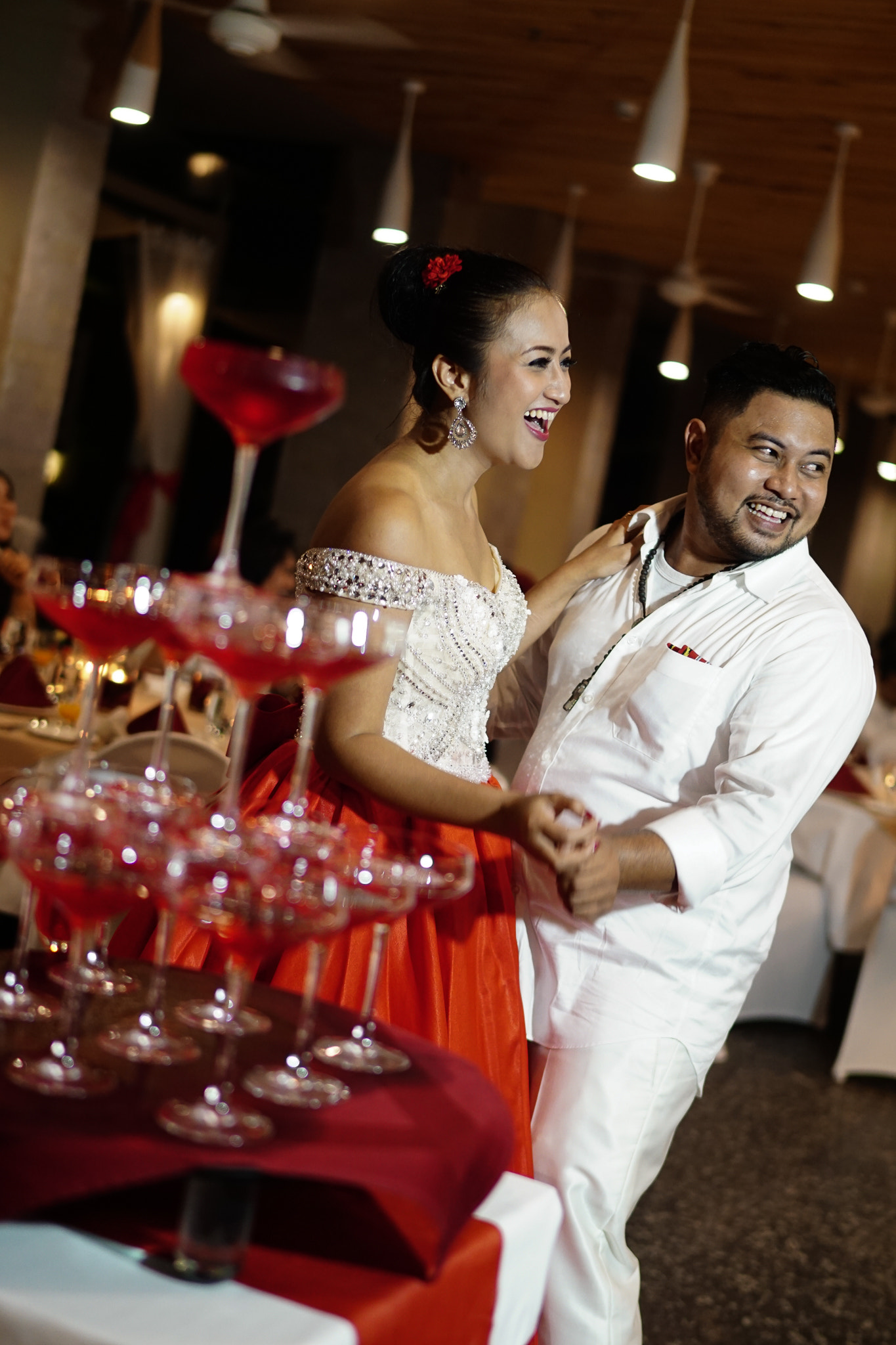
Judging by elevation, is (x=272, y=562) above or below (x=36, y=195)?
below

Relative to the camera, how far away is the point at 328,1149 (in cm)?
116

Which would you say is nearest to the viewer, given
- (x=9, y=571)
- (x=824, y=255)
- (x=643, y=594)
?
(x=643, y=594)

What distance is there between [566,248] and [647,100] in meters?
1.95

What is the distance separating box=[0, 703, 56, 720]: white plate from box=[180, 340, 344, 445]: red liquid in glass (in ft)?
8.99

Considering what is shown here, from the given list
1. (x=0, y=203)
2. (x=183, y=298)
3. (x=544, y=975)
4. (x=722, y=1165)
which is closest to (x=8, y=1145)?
(x=544, y=975)

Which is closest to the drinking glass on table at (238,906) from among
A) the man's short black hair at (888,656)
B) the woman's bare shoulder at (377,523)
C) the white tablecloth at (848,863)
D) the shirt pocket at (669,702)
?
the woman's bare shoulder at (377,523)

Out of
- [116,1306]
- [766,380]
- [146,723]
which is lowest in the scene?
[116,1306]

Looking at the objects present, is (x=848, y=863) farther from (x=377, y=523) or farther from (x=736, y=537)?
(x=377, y=523)

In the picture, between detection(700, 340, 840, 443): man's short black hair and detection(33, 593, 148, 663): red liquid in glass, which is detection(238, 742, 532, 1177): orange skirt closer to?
detection(33, 593, 148, 663): red liquid in glass

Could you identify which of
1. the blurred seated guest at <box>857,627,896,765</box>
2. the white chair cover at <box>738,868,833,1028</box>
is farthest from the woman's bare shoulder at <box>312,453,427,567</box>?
the blurred seated guest at <box>857,627,896,765</box>

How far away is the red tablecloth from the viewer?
3.52 feet

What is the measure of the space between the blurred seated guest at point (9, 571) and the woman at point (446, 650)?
11.4ft

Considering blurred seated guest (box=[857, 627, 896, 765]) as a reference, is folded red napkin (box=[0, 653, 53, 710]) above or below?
below

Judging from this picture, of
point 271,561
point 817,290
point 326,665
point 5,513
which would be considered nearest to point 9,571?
point 5,513
